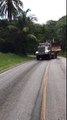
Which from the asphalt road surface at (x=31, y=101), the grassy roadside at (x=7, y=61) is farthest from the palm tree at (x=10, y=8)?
the asphalt road surface at (x=31, y=101)

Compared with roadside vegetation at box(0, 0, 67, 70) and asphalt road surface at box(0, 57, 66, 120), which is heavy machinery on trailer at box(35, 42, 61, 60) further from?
asphalt road surface at box(0, 57, 66, 120)

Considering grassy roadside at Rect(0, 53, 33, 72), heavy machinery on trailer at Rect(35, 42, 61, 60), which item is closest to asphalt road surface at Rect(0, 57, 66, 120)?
grassy roadside at Rect(0, 53, 33, 72)

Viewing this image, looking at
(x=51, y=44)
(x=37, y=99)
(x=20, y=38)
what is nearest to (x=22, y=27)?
(x=20, y=38)

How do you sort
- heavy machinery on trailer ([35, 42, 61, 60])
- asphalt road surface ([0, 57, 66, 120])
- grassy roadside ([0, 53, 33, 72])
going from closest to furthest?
asphalt road surface ([0, 57, 66, 120]) → grassy roadside ([0, 53, 33, 72]) → heavy machinery on trailer ([35, 42, 61, 60])

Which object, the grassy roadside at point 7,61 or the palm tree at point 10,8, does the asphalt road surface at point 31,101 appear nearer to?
the grassy roadside at point 7,61

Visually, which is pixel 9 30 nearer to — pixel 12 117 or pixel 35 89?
pixel 35 89

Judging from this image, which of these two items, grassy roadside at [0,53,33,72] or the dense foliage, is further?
the dense foliage

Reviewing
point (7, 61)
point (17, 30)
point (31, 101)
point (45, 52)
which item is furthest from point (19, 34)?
point (31, 101)

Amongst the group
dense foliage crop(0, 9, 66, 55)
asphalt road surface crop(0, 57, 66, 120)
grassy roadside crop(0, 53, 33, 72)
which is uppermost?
dense foliage crop(0, 9, 66, 55)

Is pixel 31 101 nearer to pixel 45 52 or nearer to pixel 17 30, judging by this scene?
pixel 45 52

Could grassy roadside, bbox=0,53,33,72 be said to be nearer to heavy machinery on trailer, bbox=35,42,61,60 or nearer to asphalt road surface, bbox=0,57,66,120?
heavy machinery on trailer, bbox=35,42,61,60

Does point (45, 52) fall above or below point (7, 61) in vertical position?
above

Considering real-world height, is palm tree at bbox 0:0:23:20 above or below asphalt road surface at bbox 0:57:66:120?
above

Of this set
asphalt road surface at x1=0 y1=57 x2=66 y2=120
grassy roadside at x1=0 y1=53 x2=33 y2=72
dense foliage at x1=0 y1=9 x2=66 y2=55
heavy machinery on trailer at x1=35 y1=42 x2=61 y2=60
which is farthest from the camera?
dense foliage at x1=0 y1=9 x2=66 y2=55
